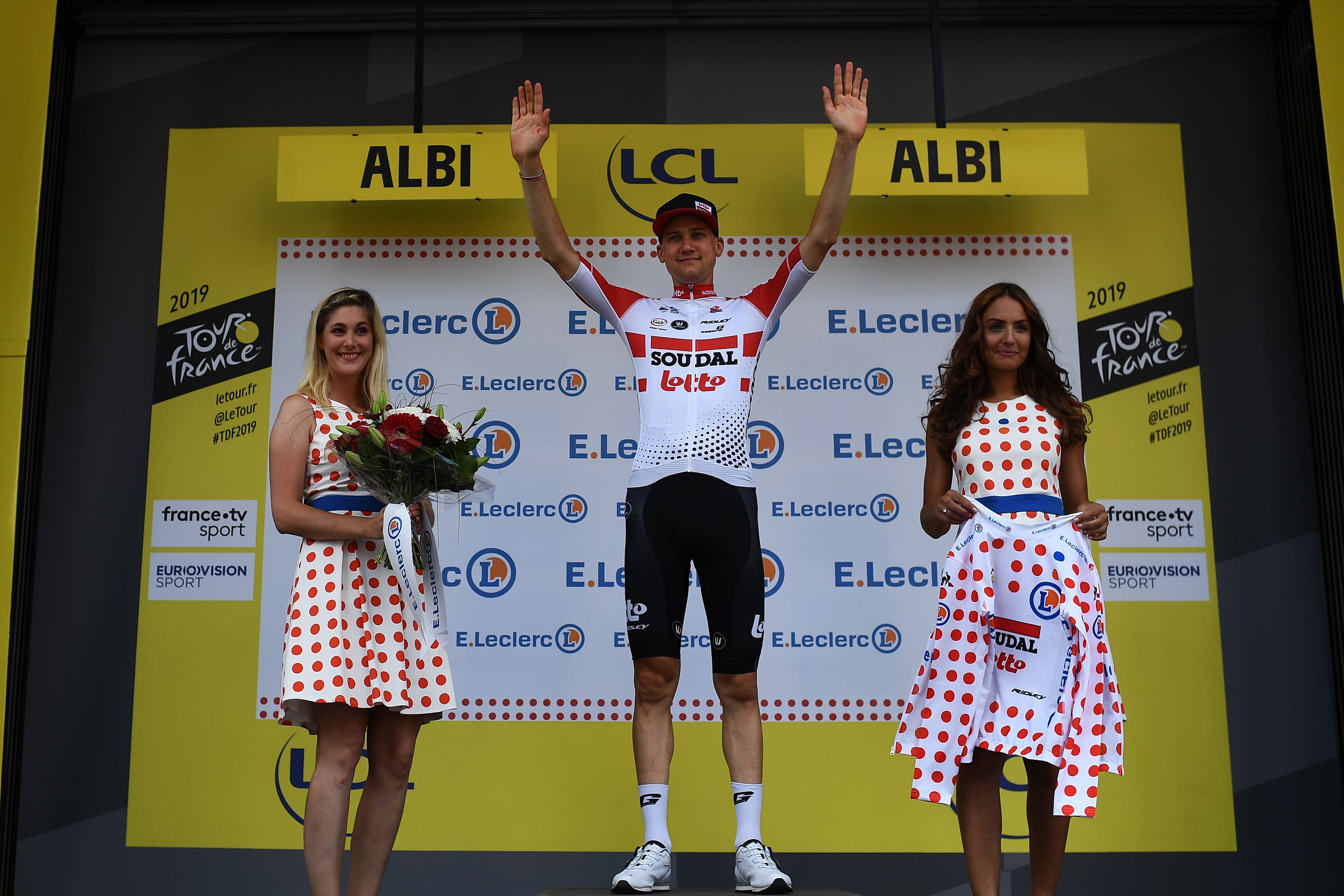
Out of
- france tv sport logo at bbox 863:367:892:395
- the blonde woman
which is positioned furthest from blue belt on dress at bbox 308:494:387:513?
france tv sport logo at bbox 863:367:892:395

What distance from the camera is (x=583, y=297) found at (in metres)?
2.99

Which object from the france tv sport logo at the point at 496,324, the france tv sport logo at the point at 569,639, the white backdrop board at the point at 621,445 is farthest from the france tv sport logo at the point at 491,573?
the france tv sport logo at the point at 496,324

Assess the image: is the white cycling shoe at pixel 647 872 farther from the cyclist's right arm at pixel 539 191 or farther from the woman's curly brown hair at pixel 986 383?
the cyclist's right arm at pixel 539 191

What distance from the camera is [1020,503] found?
8.82 ft

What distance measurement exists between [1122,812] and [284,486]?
10.0ft

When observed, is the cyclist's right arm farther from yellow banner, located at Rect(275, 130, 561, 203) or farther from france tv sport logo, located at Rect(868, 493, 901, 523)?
france tv sport logo, located at Rect(868, 493, 901, 523)

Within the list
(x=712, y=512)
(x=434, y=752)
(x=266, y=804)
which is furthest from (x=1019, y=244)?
(x=266, y=804)

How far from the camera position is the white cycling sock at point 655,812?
2.64 meters

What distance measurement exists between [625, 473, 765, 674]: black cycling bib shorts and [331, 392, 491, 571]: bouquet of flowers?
1.49 ft

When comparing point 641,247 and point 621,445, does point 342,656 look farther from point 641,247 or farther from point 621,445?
point 641,247

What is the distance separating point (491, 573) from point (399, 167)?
150 centimetres

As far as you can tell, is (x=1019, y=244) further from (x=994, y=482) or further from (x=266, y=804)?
(x=266, y=804)

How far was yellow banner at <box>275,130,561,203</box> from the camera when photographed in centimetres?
390

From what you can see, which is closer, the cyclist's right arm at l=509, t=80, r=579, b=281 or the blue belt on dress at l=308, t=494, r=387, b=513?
the blue belt on dress at l=308, t=494, r=387, b=513
